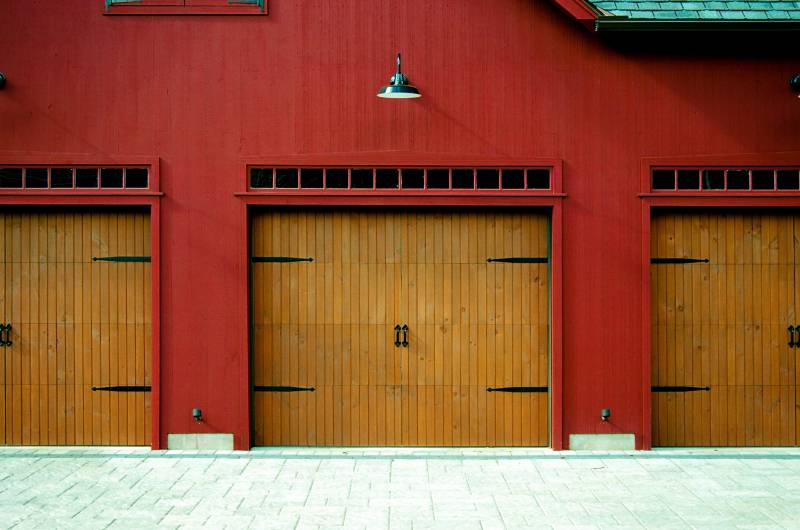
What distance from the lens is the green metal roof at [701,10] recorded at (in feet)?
33.3

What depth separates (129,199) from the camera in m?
10.4

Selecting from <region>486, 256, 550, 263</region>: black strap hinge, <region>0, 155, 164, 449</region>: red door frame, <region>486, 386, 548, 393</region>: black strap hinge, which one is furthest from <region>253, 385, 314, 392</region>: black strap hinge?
<region>486, 256, 550, 263</region>: black strap hinge

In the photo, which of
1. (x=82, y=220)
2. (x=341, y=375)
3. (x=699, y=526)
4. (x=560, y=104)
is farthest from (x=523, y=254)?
(x=82, y=220)

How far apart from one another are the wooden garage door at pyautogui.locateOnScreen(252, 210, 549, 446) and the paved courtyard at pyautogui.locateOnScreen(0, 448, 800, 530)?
19.3 inches

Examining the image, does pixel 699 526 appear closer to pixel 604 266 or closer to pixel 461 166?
pixel 604 266

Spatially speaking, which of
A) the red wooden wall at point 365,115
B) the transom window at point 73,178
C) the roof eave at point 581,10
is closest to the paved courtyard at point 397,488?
the red wooden wall at point 365,115

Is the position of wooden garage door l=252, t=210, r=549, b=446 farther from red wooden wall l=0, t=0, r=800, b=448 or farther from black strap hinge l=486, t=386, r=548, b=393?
red wooden wall l=0, t=0, r=800, b=448

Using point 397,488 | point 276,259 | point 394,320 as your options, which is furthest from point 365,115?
point 397,488

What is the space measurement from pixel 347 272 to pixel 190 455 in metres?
2.35

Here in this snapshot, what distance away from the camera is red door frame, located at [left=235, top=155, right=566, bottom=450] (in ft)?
34.2

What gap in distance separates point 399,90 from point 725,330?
4.08 meters

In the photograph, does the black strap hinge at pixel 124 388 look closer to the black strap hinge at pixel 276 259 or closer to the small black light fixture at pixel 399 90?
the black strap hinge at pixel 276 259

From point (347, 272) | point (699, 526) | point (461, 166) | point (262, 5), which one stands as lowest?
point (699, 526)

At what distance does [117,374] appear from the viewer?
Answer: 10.6 meters
